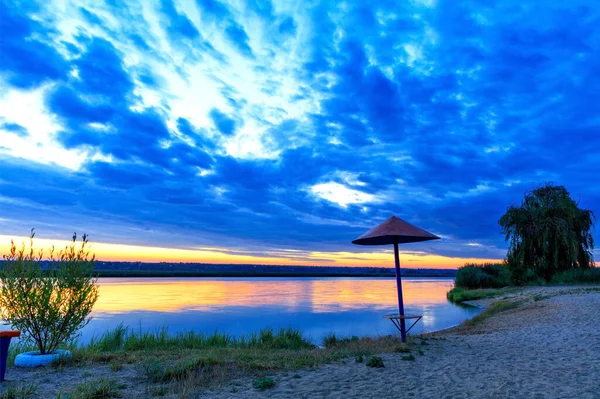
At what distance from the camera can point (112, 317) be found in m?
25.9

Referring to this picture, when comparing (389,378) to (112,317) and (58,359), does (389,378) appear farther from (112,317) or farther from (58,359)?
(112,317)

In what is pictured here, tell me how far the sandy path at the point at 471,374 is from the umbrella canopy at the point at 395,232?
2734 millimetres

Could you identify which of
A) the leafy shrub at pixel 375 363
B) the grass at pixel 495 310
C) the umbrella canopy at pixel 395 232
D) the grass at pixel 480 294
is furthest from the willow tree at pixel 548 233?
the leafy shrub at pixel 375 363

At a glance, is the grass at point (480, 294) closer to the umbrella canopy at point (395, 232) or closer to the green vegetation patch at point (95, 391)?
the umbrella canopy at point (395, 232)

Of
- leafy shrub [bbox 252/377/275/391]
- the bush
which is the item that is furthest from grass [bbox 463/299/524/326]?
the bush

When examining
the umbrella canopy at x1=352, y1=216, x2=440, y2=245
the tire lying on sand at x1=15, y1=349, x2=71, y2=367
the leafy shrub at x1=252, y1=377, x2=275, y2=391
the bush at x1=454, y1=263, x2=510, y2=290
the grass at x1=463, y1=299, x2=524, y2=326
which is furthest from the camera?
the bush at x1=454, y1=263, x2=510, y2=290

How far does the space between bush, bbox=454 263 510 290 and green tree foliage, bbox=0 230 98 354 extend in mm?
36930

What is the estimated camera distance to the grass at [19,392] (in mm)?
6117

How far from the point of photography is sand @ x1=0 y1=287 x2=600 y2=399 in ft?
20.5

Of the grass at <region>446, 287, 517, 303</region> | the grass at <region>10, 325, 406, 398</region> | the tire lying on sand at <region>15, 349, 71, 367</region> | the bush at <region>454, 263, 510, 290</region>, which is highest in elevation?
the bush at <region>454, 263, 510, 290</region>

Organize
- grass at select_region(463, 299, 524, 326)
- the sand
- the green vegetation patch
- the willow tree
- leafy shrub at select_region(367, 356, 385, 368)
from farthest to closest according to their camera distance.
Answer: the willow tree < grass at select_region(463, 299, 524, 326) < leafy shrub at select_region(367, 356, 385, 368) < the sand < the green vegetation patch

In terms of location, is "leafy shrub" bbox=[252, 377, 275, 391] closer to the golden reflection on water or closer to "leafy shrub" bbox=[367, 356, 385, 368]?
"leafy shrub" bbox=[367, 356, 385, 368]

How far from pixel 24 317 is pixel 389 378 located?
7606 millimetres

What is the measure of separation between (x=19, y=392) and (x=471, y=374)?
7.30 metres
